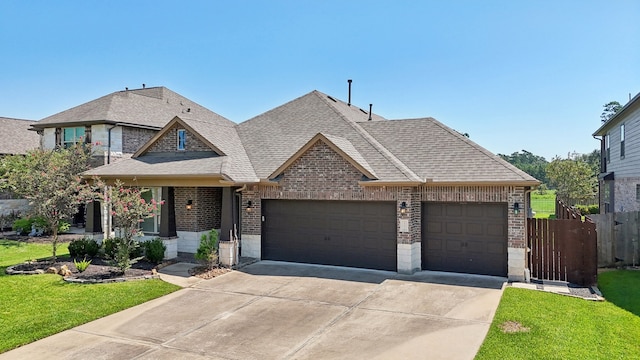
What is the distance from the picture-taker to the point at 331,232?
1364cm

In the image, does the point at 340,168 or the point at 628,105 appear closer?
the point at 340,168

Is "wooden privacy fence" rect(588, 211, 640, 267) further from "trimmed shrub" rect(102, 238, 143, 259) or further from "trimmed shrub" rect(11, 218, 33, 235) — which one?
"trimmed shrub" rect(11, 218, 33, 235)

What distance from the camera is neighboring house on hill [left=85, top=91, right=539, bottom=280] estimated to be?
39.1 feet

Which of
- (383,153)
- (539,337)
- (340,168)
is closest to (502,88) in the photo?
(383,153)

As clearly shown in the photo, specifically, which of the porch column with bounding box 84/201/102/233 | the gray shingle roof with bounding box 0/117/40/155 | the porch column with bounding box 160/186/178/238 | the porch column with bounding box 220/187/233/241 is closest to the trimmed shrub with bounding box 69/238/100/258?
the porch column with bounding box 84/201/102/233

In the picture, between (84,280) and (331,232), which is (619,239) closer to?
(331,232)

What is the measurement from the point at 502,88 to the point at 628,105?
5.53 metres

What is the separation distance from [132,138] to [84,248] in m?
10.3

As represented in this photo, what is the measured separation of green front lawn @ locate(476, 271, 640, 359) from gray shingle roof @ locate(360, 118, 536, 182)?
11.0ft

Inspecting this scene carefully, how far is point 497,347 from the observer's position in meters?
6.84

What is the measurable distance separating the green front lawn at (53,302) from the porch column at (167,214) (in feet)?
10.9

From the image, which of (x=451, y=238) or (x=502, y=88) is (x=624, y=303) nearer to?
(x=451, y=238)

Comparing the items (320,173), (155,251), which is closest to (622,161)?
(320,173)

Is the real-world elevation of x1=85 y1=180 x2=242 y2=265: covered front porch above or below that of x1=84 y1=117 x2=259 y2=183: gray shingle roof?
below
